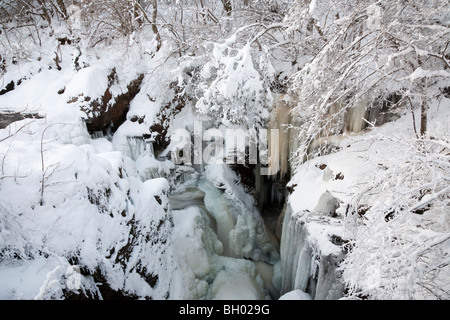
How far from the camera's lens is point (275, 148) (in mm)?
8133

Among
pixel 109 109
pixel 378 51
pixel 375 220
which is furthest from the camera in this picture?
pixel 109 109

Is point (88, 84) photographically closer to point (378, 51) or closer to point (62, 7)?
point (62, 7)

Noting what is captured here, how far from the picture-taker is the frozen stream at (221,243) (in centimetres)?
618

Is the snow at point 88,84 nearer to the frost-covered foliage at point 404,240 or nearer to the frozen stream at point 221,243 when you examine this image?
the frozen stream at point 221,243

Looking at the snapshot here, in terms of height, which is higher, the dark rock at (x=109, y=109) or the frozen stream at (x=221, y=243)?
the dark rock at (x=109, y=109)

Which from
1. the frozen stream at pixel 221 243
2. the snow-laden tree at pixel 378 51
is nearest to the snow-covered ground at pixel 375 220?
the snow-laden tree at pixel 378 51

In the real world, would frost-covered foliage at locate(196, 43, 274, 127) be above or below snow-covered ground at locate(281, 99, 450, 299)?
above

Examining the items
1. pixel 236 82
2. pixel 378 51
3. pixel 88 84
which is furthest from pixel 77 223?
pixel 378 51

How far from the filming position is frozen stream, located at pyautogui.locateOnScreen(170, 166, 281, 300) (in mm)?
6176

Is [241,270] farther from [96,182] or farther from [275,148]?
[96,182]

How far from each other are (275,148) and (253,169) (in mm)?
1302

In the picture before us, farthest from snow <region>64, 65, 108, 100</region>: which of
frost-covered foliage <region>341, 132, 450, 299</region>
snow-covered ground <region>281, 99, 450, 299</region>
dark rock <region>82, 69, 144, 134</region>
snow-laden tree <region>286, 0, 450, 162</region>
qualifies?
frost-covered foliage <region>341, 132, 450, 299</region>

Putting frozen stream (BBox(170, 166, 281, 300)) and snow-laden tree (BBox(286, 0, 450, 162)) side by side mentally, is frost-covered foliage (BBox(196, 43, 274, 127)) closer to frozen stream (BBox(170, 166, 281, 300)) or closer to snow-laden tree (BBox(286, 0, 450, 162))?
snow-laden tree (BBox(286, 0, 450, 162))

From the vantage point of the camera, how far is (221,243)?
24.2 ft
